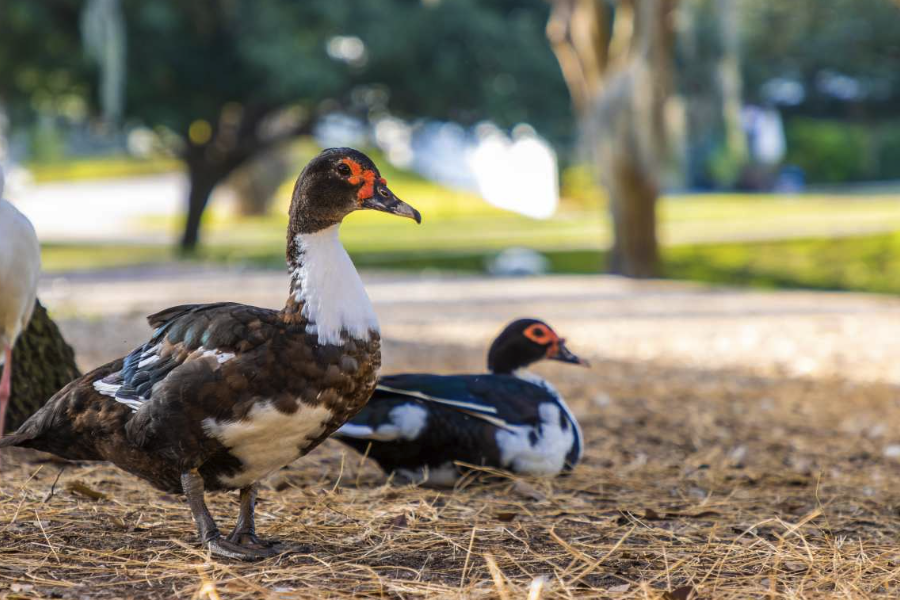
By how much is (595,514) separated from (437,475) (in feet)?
2.02

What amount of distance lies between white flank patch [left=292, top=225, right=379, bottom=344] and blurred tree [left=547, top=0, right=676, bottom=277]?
9262 mm

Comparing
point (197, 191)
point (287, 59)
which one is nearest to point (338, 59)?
point (287, 59)

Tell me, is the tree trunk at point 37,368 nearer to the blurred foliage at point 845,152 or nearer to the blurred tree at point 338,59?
the blurred tree at point 338,59

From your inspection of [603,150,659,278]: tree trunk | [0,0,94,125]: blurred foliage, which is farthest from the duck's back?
[0,0,94,125]: blurred foliage

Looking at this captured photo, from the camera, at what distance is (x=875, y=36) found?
101 ft

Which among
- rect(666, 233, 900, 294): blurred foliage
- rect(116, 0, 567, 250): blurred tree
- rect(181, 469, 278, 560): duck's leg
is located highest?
rect(116, 0, 567, 250): blurred tree

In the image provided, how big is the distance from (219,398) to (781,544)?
1452 mm

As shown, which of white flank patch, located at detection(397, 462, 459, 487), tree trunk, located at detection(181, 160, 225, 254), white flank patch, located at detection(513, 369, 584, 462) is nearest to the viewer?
white flank patch, located at detection(397, 462, 459, 487)

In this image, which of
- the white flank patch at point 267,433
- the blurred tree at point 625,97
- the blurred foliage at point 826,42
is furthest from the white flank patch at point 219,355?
the blurred foliage at point 826,42

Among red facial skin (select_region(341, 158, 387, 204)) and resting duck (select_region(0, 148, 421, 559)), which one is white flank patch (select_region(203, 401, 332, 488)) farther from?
red facial skin (select_region(341, 158, 387, 204))

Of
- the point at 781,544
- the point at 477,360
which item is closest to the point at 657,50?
the point at 477,360

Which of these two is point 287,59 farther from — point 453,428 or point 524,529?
point 524,529

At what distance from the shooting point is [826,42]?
102ft

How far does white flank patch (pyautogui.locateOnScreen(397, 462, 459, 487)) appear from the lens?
12.2 ft
